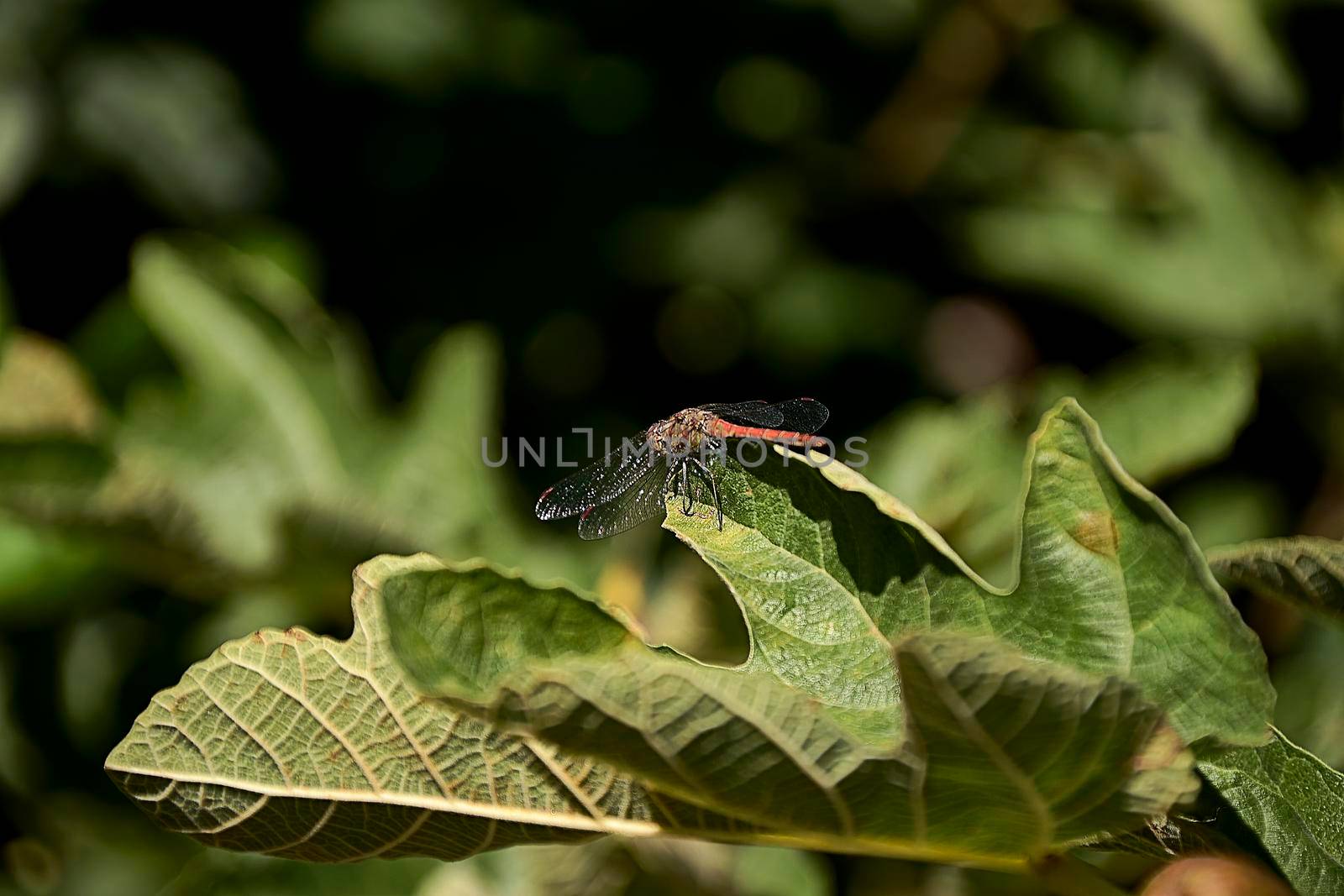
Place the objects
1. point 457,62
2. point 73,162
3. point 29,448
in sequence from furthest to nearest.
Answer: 1. point 457,62
2. point 73,162
3. point 29,448

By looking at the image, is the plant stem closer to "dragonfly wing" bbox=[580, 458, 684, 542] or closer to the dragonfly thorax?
the dragonfly thorax

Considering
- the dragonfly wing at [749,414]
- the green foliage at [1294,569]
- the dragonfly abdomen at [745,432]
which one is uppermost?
the green foliage at [1294,569]

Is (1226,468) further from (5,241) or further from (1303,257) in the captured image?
(5,241)

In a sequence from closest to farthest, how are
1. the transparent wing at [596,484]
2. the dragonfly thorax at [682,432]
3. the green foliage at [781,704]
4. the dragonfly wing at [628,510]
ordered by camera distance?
the green foliage at [781,704], the dragonfly thorax at [682,432], the dragonfly wing at [628,510], the transparent wing at [596,484]

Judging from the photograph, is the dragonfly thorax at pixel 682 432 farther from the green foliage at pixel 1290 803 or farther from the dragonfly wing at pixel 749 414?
the green foliage at pixel 1290 803

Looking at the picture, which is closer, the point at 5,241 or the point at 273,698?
the point at 273,698

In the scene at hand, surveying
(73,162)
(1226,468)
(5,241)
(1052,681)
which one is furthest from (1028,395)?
(5,241)

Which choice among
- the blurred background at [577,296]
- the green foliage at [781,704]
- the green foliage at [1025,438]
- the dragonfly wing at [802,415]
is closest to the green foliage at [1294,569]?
the green foliage at [781,704]
